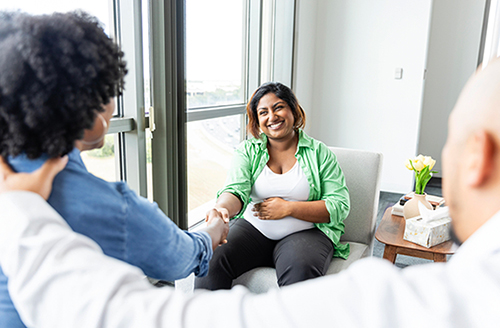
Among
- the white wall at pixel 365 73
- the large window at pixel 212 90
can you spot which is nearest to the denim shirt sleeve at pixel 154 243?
the large window at pixel 212 90

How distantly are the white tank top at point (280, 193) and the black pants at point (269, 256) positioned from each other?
2 centimetres

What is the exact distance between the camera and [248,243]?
1597mm

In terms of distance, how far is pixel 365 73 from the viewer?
3971 millimetres

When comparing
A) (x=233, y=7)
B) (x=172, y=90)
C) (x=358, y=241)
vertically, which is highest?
(x=233, y=7)

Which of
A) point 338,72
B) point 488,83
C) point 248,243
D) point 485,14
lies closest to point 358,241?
point 248,243

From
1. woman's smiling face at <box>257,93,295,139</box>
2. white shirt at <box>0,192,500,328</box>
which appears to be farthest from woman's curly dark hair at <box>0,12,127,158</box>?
woman's smiling face at <box>257,93,295,139</box>

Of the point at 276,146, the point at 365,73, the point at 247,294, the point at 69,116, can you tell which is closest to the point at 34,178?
the point at 69,116

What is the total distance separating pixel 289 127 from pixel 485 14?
3480mm

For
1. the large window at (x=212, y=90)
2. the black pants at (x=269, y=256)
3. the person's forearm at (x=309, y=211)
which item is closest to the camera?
the black pants at (x=269, y=256)

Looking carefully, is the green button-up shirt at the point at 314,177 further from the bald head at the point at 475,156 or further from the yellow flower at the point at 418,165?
the bald head at the point at 475,156

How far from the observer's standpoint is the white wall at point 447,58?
4.15m

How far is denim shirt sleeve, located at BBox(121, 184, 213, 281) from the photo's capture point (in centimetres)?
62

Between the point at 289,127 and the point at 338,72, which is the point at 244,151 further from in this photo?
the point at 338,72

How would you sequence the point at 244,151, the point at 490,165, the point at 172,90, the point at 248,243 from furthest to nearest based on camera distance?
the point at 172,90 < the point at 244,151 < the point at 248,243 < the point at 490,165
